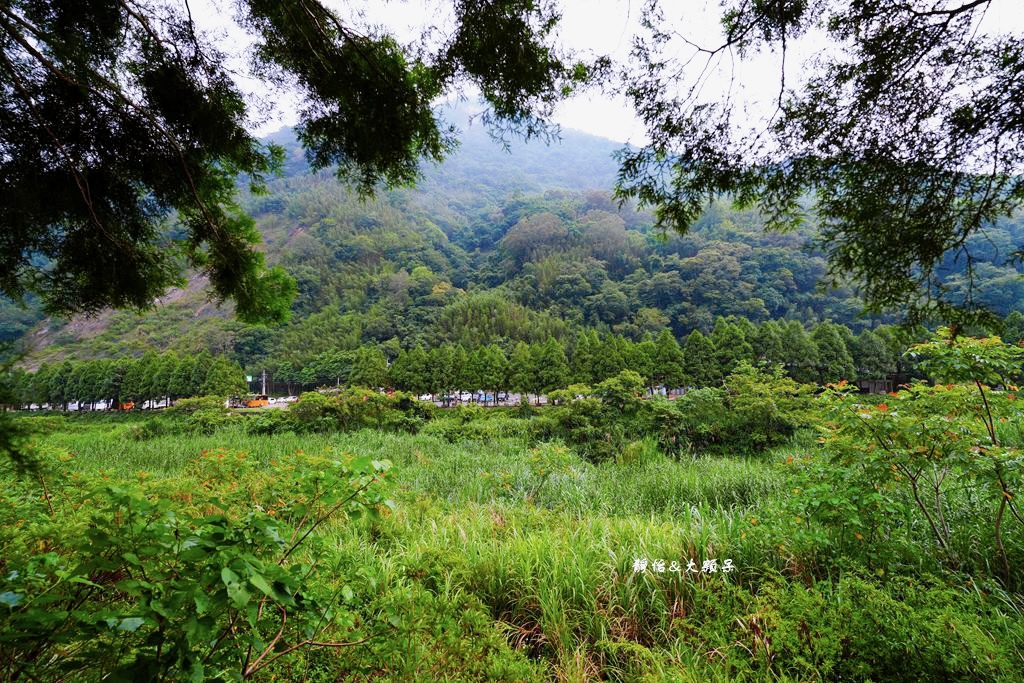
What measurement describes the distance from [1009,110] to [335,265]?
60.7 metres

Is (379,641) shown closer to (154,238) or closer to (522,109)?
(522,109)

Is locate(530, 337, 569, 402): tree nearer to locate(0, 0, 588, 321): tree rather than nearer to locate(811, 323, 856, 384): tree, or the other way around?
locate(811, 323, 856, 384): tree

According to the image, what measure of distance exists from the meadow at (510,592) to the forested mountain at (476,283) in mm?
10675

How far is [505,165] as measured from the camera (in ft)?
300

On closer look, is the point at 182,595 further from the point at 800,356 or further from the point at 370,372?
the point at 370,372

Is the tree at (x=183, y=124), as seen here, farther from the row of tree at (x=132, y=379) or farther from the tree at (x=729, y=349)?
the row of tree at (x=132, y=379)

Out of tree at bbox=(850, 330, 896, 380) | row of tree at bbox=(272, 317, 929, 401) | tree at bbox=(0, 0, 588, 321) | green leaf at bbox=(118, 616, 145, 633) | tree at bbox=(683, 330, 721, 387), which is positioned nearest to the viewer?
green leaf at bbox=(118, 616, 145, 633)

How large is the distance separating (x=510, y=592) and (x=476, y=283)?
50.7 meters

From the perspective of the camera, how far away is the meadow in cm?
109

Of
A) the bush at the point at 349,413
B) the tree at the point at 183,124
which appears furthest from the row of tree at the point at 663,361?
the tree at the point at 183,124

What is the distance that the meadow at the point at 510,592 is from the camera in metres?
1.09

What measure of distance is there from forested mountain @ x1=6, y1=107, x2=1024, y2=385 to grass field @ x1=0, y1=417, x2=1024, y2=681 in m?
11.1

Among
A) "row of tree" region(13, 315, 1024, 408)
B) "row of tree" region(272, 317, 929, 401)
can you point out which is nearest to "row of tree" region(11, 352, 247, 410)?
"row of tree" region(13, 315, 1024, 408)

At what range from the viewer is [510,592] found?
2.53 m
